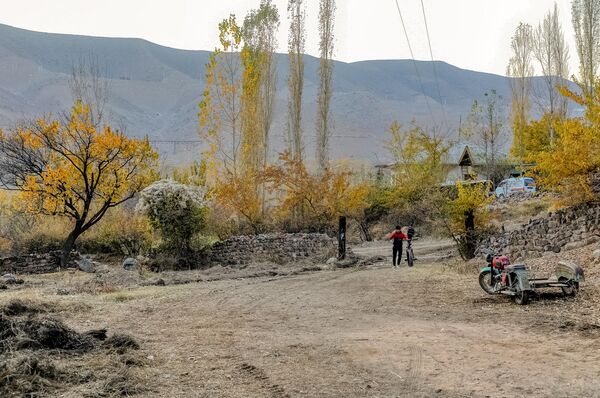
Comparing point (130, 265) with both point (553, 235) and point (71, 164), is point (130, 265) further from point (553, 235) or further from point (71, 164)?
point (553, 235)

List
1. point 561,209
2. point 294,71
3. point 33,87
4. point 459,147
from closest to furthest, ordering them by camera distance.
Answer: point 561,209
point 294,71
point 459,147
point 33,87

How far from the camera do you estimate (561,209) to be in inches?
723

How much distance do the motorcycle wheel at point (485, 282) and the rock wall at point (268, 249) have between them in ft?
42.0

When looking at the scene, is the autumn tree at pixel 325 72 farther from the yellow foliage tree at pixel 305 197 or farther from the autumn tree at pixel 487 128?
the autumn tree at pixel 487 128

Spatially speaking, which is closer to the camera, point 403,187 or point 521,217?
point 521,217

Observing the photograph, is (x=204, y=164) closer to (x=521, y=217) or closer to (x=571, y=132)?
(x=521, y=217)

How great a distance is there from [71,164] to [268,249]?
29.4ft

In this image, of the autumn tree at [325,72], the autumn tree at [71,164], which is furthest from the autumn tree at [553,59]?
the autumn tree at [71,164]

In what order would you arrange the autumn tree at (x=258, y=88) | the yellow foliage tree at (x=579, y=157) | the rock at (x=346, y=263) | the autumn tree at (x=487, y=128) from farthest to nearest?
1. the autumn tree at (x=487, y=128)
2. the autumn tree at (x=258, y=88)
3. the rock at (x=346, y=263)
4. the yellow foliage tree at (x=579, y=157)

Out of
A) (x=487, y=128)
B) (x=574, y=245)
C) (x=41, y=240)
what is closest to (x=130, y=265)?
(x=41, y=240)

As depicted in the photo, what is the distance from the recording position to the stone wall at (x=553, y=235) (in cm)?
1656

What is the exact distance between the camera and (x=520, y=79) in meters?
53.4

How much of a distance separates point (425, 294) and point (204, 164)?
21.9m

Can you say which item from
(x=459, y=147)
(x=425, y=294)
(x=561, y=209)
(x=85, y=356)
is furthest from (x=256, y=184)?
(x=459, y=147)
